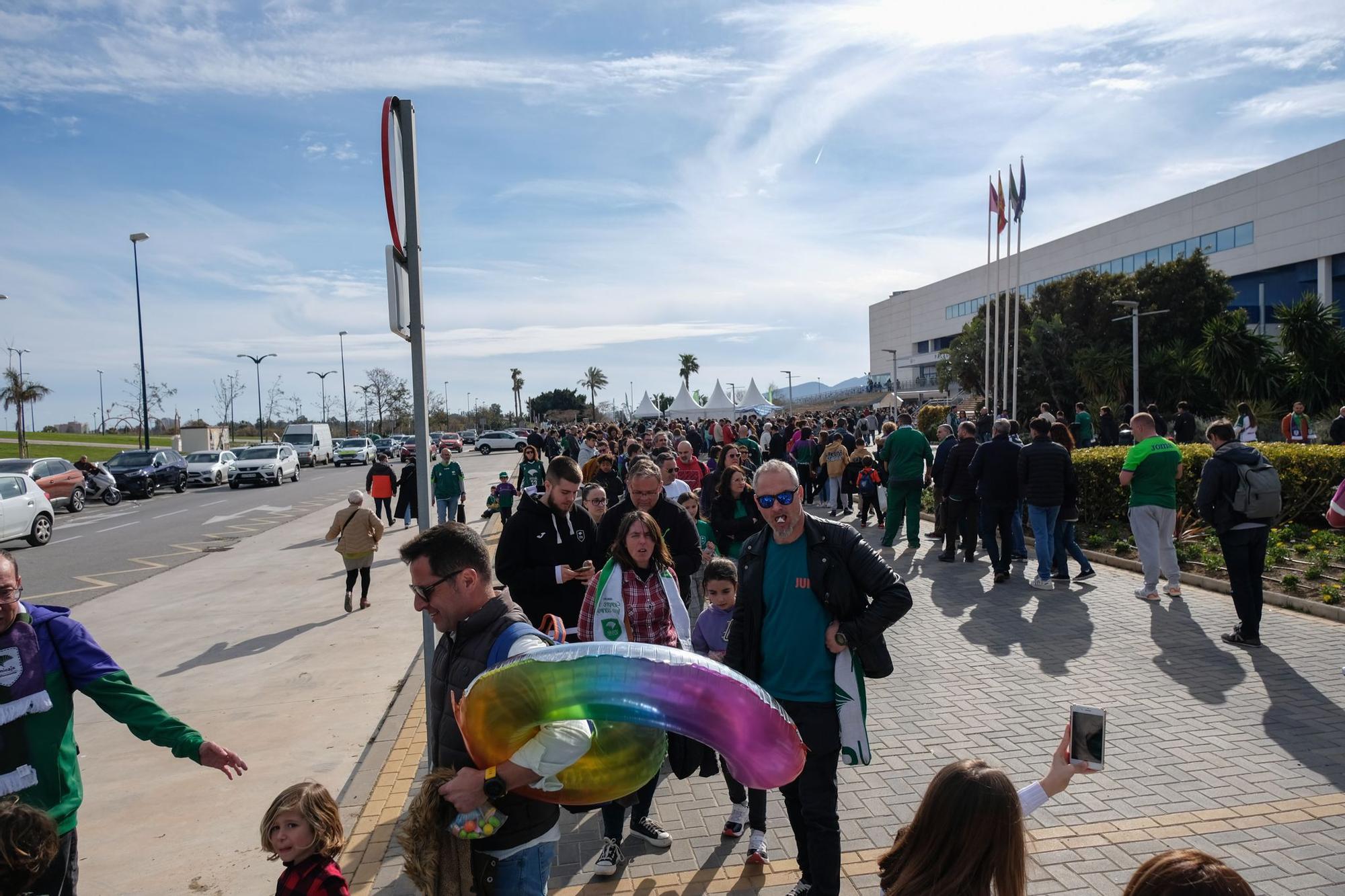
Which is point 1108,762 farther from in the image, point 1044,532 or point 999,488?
point 999,488

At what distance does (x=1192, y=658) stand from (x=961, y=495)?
4.35 meters

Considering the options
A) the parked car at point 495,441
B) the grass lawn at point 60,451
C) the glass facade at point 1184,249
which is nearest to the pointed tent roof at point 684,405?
the parked car at point 495,441

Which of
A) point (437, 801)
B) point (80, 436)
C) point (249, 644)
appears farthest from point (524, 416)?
point (437, 801)

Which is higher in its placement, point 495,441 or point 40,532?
point 495,441

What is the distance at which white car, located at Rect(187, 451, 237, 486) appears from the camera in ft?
114

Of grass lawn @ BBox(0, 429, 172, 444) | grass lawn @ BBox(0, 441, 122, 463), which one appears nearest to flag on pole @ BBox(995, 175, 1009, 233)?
grass lawn @ BBox(0, 441, 122, 463)

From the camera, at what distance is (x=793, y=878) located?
4.07 meters

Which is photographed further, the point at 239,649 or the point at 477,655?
the point at 239,649

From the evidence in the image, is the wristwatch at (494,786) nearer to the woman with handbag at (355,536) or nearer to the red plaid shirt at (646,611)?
the red plaid shirt at (646,611)

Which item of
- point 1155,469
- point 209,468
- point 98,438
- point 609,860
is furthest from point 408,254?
point 98,438

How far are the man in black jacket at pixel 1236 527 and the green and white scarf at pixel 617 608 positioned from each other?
482cm

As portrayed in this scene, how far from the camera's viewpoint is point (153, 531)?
19938 mm

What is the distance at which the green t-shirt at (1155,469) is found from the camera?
8586 millimetres

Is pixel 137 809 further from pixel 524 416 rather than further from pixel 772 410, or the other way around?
pixel 524 416
